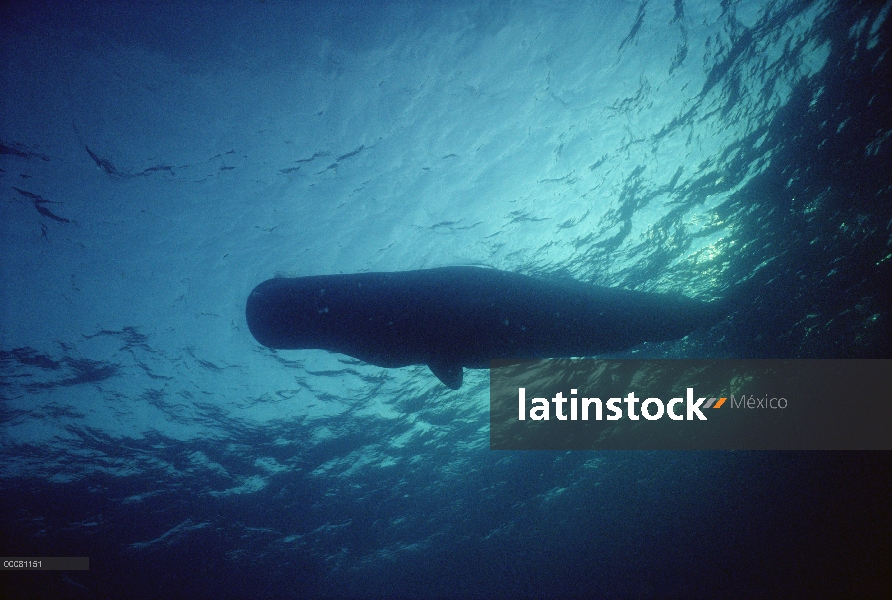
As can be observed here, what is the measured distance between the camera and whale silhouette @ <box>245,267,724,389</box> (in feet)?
5.01

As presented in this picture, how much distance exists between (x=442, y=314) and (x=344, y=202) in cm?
693

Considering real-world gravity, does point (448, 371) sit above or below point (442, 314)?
below

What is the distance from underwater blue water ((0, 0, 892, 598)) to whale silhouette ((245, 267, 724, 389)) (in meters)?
5.70

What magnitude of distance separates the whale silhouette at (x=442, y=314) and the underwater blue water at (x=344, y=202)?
18.7 ft

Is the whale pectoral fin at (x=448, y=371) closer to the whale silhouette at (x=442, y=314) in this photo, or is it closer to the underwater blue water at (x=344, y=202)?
the whale silhouette at (x=442, y=314)

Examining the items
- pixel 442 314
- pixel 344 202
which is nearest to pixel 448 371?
pixel 442 314

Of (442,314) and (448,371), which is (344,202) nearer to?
(448,371)

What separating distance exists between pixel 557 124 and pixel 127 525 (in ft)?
72.1

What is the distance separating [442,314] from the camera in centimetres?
156

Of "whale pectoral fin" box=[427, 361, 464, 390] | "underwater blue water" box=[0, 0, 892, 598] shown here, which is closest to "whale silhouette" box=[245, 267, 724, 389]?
"whale pectoral fin" box=[427, 361, 464, 390]

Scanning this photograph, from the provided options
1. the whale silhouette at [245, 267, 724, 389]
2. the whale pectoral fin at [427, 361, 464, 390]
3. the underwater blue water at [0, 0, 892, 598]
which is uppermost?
the underwater blue water at [0, 0, 892, 598]

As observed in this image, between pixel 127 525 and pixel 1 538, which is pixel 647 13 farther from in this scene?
pixel 1 538

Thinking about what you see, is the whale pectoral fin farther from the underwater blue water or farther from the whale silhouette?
the underwater blue water

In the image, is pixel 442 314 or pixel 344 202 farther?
pixel 344 202
